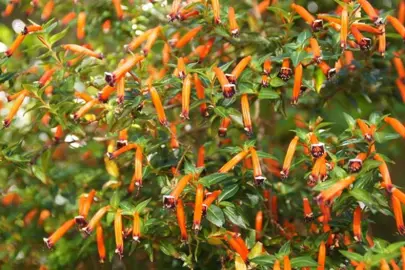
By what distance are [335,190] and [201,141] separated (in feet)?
5.45

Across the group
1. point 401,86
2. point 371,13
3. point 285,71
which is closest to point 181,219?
point 285,71

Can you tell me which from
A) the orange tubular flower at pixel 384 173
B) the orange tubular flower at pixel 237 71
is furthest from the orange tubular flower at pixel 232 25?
the orange tubular flower at pixel 384 173

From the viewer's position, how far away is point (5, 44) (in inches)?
170

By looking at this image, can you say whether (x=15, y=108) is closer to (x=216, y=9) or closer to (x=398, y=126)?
(x=216, y=9)

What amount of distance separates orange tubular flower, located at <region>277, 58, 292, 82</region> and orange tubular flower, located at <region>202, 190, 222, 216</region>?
0.56 meters

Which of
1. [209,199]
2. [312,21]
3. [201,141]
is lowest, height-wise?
[201,141]

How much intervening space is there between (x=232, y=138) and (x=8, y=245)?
1390 millimetres

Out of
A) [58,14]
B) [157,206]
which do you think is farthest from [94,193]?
[58,14]

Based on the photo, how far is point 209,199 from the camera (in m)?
3.02

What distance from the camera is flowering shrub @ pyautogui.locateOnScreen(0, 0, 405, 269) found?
300 cm

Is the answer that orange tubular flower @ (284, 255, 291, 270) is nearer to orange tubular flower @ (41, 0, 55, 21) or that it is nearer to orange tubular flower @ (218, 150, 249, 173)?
orange tubular flower @ (218, 150, 249, 173)

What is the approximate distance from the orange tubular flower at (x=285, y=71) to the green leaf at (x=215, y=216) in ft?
2.11

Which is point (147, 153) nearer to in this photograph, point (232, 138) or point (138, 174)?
point (138, 174)

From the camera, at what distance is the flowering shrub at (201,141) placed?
3002mm
